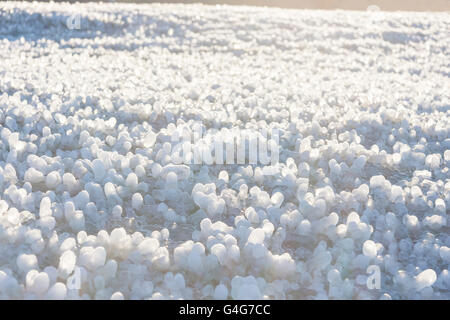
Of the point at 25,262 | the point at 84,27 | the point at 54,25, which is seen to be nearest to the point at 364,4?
the point at 84,27

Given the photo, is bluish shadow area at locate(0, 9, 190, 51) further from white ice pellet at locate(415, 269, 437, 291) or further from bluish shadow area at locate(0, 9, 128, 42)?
white ice pellet at locate(415, 269, 437, 291)

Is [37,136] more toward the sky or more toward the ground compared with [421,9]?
more toward the ground

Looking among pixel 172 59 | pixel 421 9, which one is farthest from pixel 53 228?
pixel 421 9

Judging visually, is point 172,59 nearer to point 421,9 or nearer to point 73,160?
point 73,160

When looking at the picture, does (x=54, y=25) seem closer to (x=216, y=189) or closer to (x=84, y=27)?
(x=84, y=27)

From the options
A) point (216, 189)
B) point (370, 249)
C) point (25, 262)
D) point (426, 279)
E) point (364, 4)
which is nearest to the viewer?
point (25, 262)

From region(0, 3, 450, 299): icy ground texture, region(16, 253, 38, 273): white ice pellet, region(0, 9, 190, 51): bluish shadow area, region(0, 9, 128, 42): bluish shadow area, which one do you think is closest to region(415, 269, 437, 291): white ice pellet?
region(0, 3, 450, 299): icy ground texture

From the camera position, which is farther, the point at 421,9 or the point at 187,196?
the point at 421,9

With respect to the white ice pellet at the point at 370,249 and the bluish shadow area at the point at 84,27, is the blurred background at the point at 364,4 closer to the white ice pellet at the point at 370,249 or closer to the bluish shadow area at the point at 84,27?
the bluish shadow area at the point at 84,27
